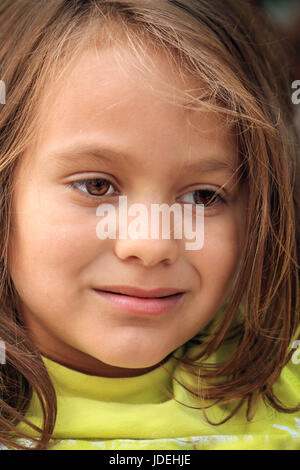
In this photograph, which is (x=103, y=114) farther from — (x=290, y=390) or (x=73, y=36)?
(x=290, y=390)

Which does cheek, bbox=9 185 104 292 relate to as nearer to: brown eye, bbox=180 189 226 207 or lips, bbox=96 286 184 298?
Result: lips, bbox=96 286 184 298

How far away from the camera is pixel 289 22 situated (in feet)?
4.50

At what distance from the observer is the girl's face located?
2.84 feet

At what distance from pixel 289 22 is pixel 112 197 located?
0.73 m

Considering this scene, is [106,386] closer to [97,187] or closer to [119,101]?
[97,187]

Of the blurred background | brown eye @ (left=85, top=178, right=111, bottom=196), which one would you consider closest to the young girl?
brown eye @ (left=85, top=178, right=111, bottom=196)

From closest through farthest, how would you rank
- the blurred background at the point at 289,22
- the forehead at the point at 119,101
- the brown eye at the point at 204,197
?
1. the forehead at the point at 119,101
2. the brown eye at the point at 204,197
3. the blurred background at the point at 289,22

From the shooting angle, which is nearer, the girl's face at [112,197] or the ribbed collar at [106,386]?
the girl's face at [112,197]

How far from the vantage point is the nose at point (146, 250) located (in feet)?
2.85

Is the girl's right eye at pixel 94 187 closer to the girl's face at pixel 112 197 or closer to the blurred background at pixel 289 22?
the girl's face at pixel 112 197

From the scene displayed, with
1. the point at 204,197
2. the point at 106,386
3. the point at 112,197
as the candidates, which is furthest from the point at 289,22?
the point at 106,386

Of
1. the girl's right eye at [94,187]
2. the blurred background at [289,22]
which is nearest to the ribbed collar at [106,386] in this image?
the girl's right eye at [94,187]

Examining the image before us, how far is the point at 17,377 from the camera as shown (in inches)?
38.4
